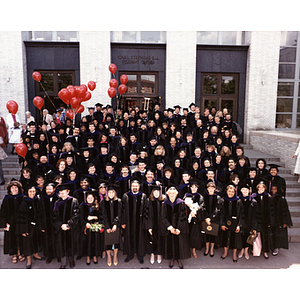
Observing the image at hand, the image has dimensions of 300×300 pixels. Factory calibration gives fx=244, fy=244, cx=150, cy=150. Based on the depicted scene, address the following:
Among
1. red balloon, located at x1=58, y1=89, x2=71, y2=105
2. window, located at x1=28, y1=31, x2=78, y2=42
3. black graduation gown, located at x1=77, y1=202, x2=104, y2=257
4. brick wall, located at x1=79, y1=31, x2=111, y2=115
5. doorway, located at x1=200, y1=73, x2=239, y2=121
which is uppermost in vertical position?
window, located at x1=28, y1=31, x2=78, y2=42

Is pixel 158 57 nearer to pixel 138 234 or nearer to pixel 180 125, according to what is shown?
pixel 180 125

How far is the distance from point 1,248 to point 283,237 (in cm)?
601

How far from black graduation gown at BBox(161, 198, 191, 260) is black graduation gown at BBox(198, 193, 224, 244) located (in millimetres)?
468

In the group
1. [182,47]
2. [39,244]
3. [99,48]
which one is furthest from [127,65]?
[39,244]

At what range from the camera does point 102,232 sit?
4.86 meters

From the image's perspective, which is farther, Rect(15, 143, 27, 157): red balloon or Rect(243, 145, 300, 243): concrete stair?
Rect(15, 143, 27, 157): red balloon

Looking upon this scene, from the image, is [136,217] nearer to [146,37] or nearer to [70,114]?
[70,114]

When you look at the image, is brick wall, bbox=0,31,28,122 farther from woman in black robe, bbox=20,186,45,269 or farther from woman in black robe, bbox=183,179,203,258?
woman in black robe, bbox=183,179,203,258

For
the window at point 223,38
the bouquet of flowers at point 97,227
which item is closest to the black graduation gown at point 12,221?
the bouquet of flowers at point 97,227

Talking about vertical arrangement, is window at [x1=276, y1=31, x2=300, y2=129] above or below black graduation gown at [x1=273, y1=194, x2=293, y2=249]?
above

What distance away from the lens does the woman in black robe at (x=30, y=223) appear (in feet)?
15.4

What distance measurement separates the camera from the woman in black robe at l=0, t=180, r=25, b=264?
4.69 meters

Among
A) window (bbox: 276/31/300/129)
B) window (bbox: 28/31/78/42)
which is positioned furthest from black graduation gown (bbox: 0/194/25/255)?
window (bbox: 276/31/300/129)

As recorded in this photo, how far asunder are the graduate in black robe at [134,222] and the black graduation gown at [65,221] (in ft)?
3.15
